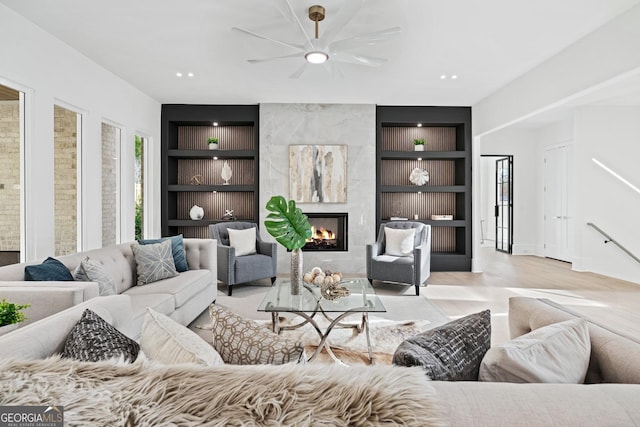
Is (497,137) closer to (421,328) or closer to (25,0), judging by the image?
(421,328)

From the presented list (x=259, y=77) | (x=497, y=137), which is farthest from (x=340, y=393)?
(x=497, y=137)

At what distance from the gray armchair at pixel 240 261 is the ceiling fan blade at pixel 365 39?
280cm

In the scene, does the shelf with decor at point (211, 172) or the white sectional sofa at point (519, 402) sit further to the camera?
Answer: the shelf with decor at point (211, 172)

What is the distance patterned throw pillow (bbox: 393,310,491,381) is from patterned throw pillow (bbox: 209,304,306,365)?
0.31 m

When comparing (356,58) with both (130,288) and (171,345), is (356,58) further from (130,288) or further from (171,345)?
(171,345)

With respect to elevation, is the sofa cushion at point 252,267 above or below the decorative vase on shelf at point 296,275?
below

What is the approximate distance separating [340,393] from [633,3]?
401 cm

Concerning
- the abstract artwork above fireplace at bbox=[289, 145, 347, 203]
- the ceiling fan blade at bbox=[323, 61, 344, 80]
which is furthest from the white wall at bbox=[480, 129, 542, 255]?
the ceiling fan blade at bbox=[323, 61, 344, 80]

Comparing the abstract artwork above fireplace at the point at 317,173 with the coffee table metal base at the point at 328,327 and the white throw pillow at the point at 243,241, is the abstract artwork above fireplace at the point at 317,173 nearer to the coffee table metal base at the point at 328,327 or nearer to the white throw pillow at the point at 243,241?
the white throw pillow at the point at 243,241

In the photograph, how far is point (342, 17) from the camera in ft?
10.3

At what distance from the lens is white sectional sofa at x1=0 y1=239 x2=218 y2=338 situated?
6.33 ft

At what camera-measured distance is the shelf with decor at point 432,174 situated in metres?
6.34

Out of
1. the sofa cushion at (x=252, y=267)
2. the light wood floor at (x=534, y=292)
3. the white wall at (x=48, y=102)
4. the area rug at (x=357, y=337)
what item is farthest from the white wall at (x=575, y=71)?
the white wall at (x=48, y=102)

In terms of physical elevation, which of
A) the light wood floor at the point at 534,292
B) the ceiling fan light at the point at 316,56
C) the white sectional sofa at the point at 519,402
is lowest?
the light wood floor at the point at 534,292
